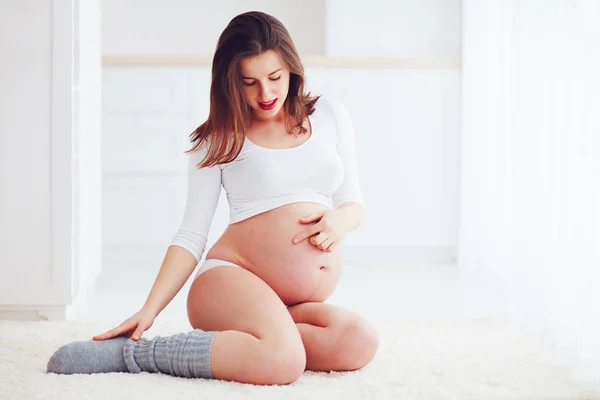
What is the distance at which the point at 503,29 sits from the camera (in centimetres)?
291

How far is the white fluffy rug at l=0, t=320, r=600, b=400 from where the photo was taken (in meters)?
1.48

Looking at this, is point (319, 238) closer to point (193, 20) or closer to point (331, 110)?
point (331, 110)

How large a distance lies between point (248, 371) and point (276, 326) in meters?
0.09

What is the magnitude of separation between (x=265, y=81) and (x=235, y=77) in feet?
0.18

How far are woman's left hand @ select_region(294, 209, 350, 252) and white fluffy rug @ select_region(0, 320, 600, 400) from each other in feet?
0.77

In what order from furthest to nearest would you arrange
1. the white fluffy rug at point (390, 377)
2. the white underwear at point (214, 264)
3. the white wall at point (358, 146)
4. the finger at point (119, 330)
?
the white wall at point (358, 146)
the white underwear at point (214, 264)
the finger at point (119, 330)
the white fluffy rug at point (390, 377)

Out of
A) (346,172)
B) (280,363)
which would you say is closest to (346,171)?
(346,172)

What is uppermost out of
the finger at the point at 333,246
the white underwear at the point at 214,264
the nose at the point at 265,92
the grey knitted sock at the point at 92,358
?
the nose at the point at 265,92

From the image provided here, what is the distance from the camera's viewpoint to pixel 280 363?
153 cm

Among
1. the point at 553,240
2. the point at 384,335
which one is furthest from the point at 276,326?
the point at 553,240

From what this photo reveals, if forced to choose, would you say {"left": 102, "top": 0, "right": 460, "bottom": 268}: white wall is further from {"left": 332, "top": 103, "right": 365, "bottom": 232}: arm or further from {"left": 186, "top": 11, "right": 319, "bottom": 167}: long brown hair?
{"left": 186, "top": 11, "right": 319, "bottom": 167}: long brown hair

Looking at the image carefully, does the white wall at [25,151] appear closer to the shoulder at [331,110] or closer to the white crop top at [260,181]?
the white crop top at [260,181]

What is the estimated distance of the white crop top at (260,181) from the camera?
170 centimetres

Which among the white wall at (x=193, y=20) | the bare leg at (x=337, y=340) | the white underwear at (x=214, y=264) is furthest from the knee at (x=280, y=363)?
the white wall at (x=193, y=20)
